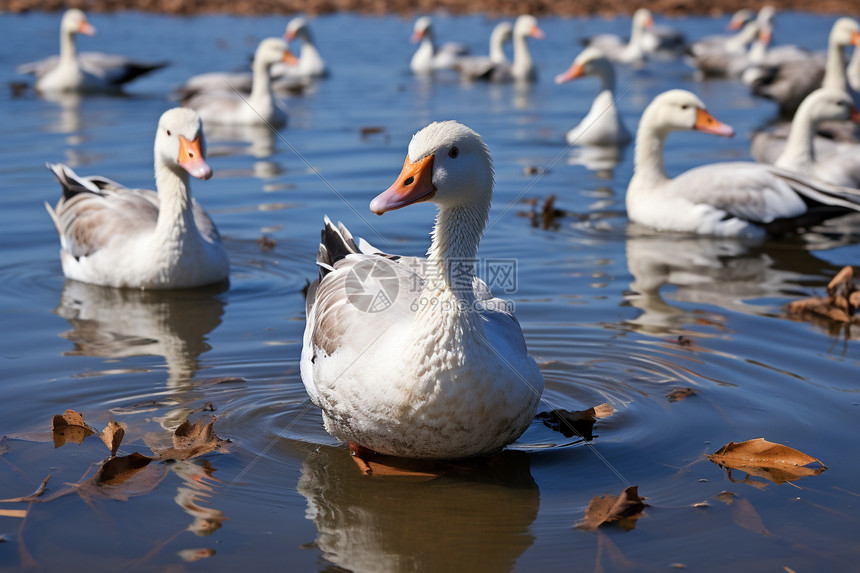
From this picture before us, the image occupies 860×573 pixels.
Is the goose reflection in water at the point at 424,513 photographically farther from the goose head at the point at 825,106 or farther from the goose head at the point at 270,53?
the goose head at the point at 270,53

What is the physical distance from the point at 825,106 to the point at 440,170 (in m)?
7.90

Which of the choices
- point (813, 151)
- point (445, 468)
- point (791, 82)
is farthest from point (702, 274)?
point (791, 82)

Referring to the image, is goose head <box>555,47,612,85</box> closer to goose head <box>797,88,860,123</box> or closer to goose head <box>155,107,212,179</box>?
goose head <box>797,88,860,123</box>

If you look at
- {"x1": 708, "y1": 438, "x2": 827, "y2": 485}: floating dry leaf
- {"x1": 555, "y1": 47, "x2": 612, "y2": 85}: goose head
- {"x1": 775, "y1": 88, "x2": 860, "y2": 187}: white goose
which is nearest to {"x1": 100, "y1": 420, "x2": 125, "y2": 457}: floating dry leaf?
{"x1": 708, "y1": 438, "x2": 827, "y2": 485}: floating dry leaf

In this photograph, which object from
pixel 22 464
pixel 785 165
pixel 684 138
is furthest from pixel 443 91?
pixel 22 464

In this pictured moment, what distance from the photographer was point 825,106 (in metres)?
10.9

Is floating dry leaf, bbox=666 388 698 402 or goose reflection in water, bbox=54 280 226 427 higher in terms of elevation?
floating dry leaf, bbox=666 388 698 402

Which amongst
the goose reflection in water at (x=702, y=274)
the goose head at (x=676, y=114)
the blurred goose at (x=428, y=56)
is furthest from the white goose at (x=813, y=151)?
the blurred goose at (x=428, y=56)

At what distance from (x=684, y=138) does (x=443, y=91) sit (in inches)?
254

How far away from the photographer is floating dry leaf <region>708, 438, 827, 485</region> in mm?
4805

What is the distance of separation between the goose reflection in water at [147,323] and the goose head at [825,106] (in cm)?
685

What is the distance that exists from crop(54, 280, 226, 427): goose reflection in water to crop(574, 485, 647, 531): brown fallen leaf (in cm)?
239

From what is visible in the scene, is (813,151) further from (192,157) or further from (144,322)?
(144,322)

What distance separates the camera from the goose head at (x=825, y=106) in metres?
10.7
